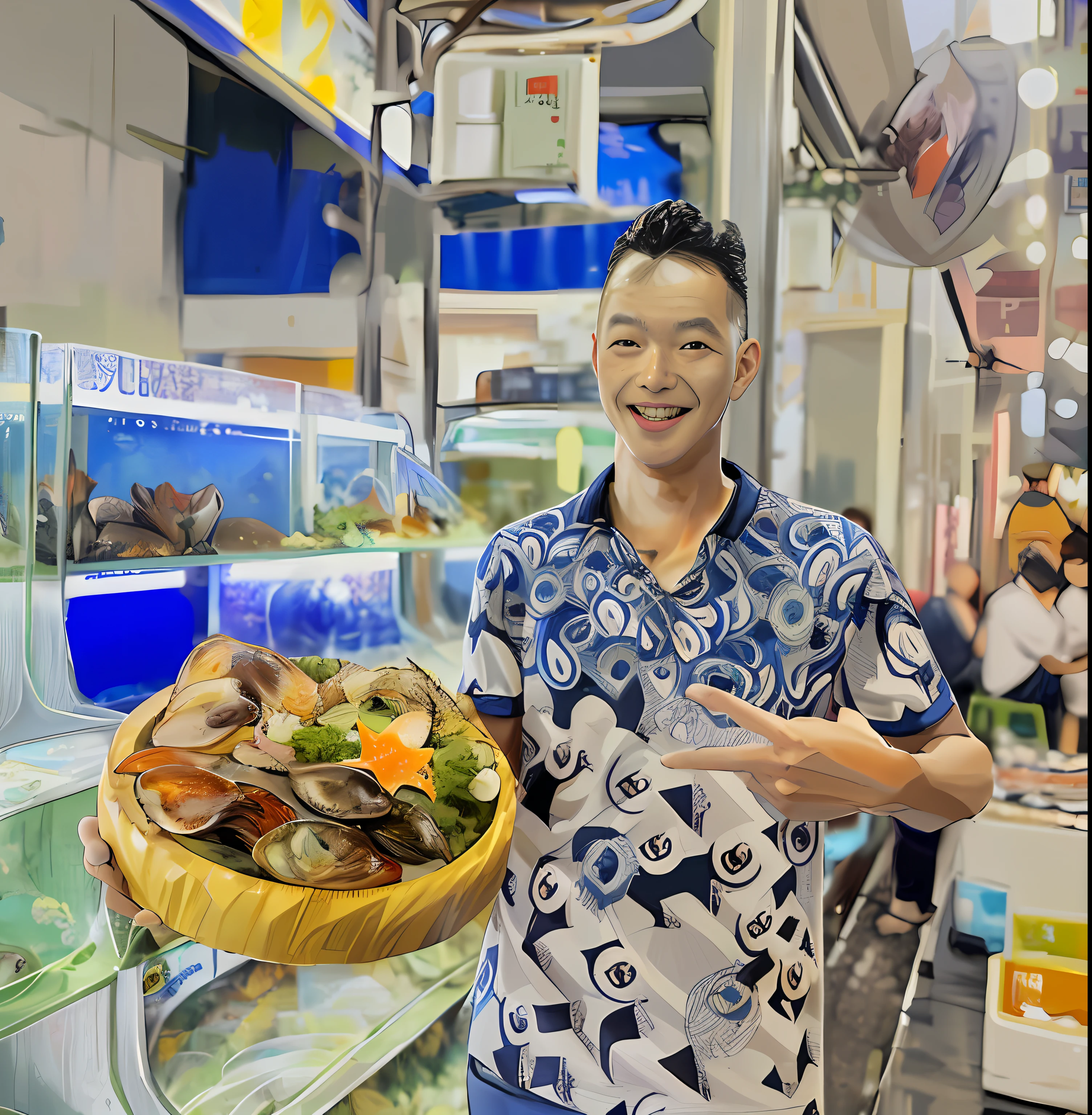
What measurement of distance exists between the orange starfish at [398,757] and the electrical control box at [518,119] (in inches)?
34.1

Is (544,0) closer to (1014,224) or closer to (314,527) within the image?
(1014,224)

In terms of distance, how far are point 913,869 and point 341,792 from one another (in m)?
0.88

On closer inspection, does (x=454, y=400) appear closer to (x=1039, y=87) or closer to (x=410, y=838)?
(x=410, y=838)

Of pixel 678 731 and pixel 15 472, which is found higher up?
pixel 15 472

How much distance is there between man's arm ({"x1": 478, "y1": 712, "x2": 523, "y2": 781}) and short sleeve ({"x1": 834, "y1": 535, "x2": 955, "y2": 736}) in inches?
18.5

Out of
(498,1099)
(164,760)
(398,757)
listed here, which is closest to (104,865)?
(164,760)

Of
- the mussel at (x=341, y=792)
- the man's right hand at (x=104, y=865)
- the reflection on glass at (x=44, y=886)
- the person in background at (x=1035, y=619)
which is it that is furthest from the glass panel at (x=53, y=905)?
the person in background at (x=1035, y=619)

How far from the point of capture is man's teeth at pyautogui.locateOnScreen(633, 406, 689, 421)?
118 centimetres

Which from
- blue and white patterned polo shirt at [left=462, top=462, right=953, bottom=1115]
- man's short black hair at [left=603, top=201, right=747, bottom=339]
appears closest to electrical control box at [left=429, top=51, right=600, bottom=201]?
man's short black hair at [left=603, top=201, right=747, bottom=339]

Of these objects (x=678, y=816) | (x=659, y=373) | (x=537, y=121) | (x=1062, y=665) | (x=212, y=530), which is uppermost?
(x=537, y=121)

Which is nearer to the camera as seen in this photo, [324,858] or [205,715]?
[324,858]

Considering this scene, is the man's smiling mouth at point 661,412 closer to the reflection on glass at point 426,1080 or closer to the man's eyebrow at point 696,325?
the man's eyebrow at point 696,325

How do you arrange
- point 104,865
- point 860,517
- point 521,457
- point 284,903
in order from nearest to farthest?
point 284,903, point 104,865, point 860,517, point 521,457

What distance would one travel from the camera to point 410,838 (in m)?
1.04
